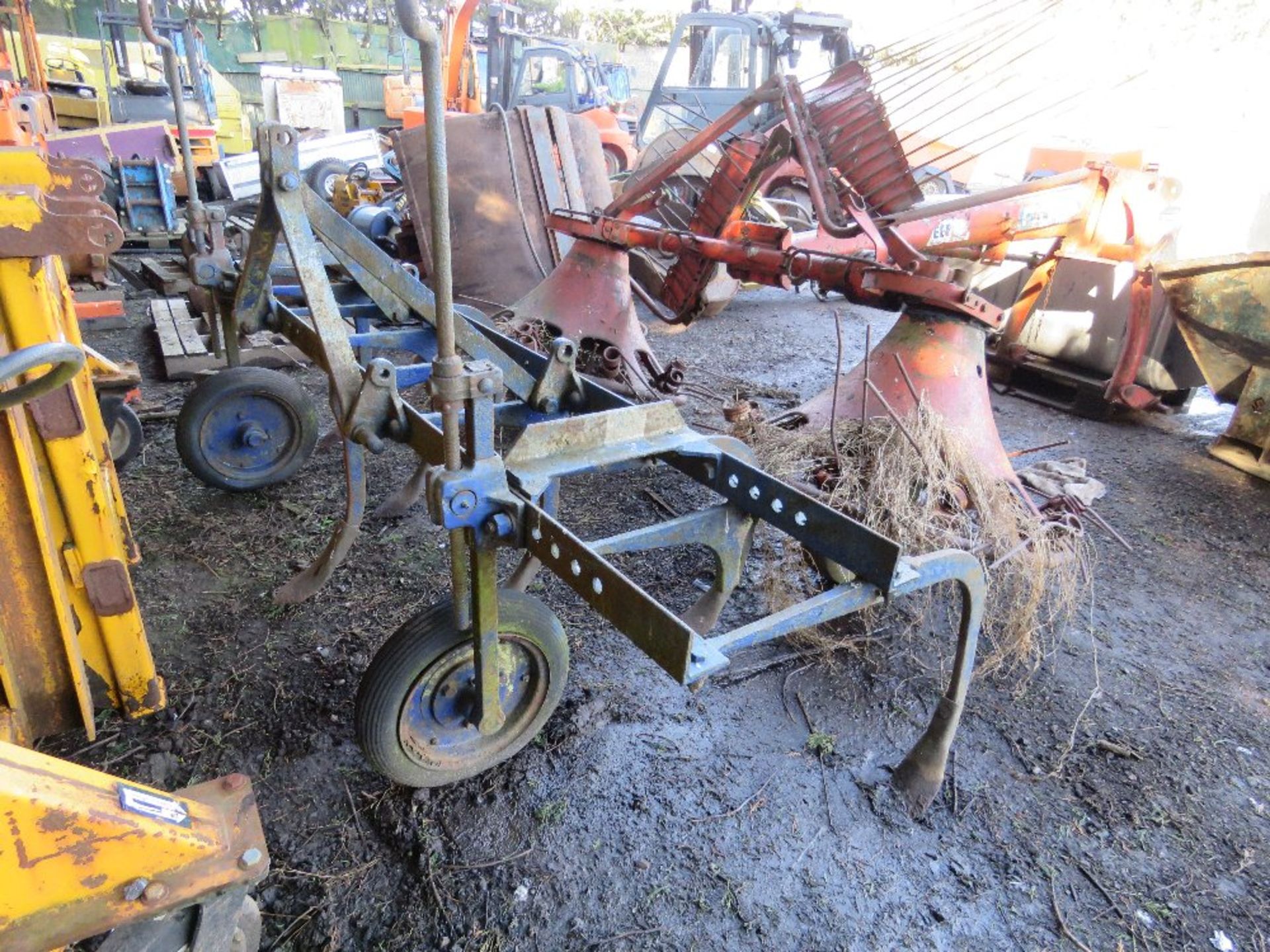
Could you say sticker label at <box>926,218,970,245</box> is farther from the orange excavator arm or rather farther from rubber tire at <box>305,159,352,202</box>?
rubber tire at <box>305,159,352,202</box>

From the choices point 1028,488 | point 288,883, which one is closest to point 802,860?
point 288,883

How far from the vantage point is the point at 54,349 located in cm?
100

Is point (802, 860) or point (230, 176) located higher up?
point (230, 176)

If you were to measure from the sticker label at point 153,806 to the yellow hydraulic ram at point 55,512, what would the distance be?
0.46 metres

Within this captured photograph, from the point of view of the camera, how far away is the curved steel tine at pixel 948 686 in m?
1.82

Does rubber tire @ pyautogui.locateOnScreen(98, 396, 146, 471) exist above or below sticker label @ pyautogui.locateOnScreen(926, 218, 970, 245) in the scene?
below

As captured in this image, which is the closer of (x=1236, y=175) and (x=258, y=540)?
(x=258, y=540)

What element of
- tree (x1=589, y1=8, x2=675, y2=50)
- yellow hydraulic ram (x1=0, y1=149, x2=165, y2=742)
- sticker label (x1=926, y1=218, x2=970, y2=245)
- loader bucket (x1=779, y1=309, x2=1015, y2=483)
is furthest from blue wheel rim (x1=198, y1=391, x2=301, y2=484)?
tree (x1=589, y1=8, x2=675, y2=50)

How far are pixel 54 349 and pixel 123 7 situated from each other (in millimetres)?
29479

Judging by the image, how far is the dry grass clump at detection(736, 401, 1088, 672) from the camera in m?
2.69

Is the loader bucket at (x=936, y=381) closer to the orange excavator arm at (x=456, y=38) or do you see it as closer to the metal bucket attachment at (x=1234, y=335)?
the metal bucket attachment at (x=1234, y=335)

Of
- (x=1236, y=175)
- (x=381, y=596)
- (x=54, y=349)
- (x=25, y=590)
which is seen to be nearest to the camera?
(x=54, y=349)

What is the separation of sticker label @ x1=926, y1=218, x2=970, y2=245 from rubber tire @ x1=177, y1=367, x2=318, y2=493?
2.87m

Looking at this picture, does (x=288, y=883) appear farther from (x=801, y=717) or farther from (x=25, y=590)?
(x=801, y=717)
